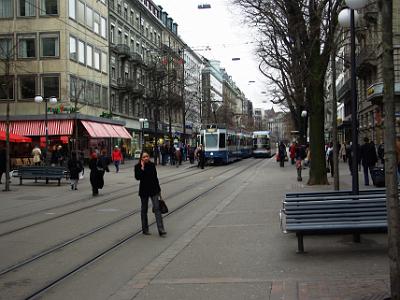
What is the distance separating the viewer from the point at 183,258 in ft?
29.0

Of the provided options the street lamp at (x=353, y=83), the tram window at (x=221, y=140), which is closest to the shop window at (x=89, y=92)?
the tram window at (x=221, y=140)

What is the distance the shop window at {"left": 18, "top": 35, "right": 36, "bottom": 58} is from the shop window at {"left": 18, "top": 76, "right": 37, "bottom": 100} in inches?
78.0

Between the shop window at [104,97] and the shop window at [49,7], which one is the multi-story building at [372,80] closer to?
the shop window at [49,7]

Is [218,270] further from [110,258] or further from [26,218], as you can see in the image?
[26,218]

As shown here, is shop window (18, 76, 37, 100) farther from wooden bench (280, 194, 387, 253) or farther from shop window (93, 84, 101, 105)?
wooden bench (280, 194, 387, 253)

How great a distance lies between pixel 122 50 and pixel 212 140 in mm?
21406

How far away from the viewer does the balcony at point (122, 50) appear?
6169 centimetres

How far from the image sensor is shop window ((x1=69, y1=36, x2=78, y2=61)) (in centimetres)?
4906

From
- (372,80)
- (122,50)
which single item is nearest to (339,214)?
(372,80)

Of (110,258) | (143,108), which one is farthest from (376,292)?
(143,108)

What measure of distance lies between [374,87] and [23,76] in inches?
1183

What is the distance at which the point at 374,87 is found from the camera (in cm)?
3616

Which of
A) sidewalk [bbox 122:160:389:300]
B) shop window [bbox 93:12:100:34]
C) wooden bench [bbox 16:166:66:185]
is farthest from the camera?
shop window [bbox 93:12:100:34]

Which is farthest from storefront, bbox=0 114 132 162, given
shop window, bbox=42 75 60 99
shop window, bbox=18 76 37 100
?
shop window, bbox=42 75 60 99
